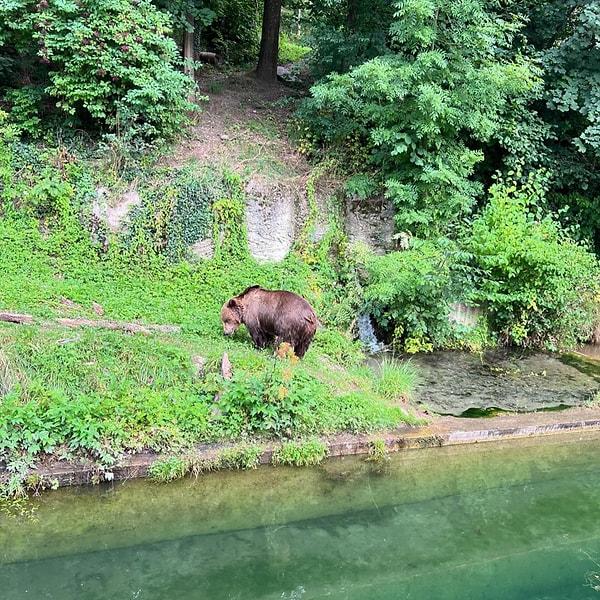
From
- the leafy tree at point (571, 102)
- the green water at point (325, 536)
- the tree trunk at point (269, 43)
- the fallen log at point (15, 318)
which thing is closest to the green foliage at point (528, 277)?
the leafy tree at point (571, 102)

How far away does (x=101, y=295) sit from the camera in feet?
29.9

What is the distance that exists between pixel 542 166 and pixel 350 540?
10105mm

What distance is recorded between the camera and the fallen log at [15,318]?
7434mm

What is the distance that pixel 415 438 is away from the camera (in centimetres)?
705

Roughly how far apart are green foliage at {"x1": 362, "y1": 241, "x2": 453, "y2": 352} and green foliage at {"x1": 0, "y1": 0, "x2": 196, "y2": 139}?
186 inches

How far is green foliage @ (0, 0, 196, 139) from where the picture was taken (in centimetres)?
984

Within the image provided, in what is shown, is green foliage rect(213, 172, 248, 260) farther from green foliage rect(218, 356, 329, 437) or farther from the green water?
the green water

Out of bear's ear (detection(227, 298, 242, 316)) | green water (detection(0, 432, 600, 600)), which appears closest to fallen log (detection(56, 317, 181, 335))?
bear's ear (detection(227, 298, 242, 316))

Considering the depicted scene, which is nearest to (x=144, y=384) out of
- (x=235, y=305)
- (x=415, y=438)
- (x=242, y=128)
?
(x=235, y=305)

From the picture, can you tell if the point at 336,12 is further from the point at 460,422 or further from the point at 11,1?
the point at 460,422

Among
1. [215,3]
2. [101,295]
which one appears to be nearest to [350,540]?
[101,295]

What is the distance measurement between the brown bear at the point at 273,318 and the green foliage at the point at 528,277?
4016 millimetres

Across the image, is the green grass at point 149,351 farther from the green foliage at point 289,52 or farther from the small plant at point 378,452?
the green foliage at point 289,52

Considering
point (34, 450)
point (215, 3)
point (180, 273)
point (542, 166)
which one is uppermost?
point (215, 3)
